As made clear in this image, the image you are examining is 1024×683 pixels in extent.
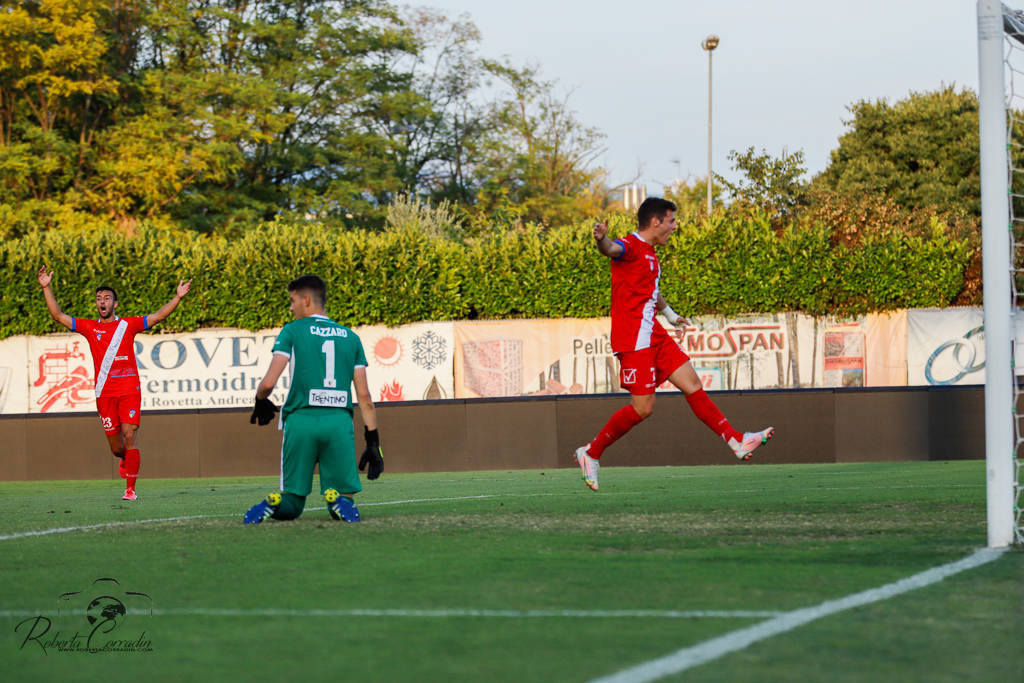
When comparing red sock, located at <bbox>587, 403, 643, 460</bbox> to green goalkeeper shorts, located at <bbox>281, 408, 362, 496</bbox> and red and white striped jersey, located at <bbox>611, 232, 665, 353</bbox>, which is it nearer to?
red and white striped jersey, located at <bbox>611, 232, 665, 353</bbox>

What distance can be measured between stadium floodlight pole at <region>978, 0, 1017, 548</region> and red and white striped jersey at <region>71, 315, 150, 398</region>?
366 inches

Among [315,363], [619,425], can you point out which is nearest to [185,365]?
[619,425]

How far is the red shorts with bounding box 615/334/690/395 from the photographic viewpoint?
9141mm

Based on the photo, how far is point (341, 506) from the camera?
791cm

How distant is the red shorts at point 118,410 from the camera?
42.0ft

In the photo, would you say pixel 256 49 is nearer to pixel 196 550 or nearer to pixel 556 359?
pixel 556 359

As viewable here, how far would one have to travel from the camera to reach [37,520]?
899cm

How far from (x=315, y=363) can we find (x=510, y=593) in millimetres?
3381

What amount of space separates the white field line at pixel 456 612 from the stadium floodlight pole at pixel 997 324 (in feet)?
7.13

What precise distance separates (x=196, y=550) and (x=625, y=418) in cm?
386

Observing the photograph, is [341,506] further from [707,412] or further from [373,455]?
[707,412]

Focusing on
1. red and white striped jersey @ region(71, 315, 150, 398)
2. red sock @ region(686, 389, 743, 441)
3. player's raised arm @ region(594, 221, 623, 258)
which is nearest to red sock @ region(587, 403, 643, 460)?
red sock @ region(686, 389, 743, 441)

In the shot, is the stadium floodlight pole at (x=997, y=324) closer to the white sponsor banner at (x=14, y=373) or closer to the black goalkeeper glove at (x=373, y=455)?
the black goalkeeper glove at (x=373, y=455)

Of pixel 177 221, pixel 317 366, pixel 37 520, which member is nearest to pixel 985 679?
pixel 317 366
